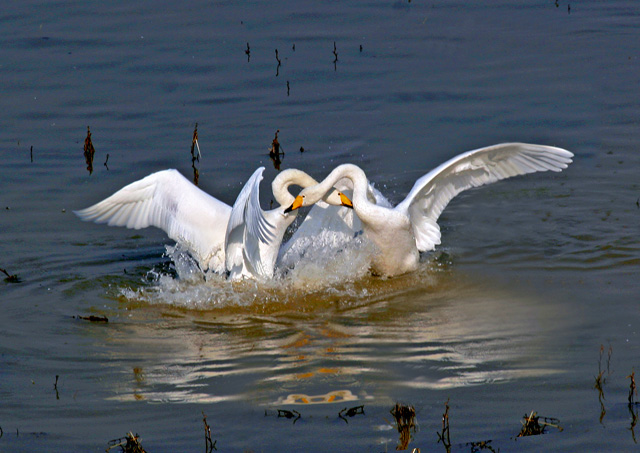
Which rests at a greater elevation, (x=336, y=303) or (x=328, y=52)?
(x=328, y=52)

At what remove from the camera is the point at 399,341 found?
6.91m

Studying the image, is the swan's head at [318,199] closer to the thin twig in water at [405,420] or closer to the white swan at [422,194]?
the white swan at [422,194]

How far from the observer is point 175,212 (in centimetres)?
866

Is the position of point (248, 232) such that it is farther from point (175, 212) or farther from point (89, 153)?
point (89, 153)

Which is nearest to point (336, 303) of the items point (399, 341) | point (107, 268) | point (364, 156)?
point (399, 341)

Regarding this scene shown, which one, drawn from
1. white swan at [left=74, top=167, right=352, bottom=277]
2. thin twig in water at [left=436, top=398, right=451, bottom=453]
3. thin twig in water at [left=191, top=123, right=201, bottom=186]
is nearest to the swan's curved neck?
white swan at [left=74, top=167, right=352, bottom=277]

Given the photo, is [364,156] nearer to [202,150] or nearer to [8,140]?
[202,150]

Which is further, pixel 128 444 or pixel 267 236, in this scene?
pixel 267 236

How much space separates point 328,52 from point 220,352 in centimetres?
839

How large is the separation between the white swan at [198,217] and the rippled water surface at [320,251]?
0.98ft

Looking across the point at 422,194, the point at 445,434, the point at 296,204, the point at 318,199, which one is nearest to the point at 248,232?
the point at 296,204

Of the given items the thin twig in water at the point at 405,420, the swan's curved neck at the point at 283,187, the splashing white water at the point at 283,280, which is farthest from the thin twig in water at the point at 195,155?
the thin twig in water at the point at 405,420

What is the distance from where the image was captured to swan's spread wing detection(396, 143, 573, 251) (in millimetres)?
8766

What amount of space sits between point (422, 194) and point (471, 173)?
60 centimetres
